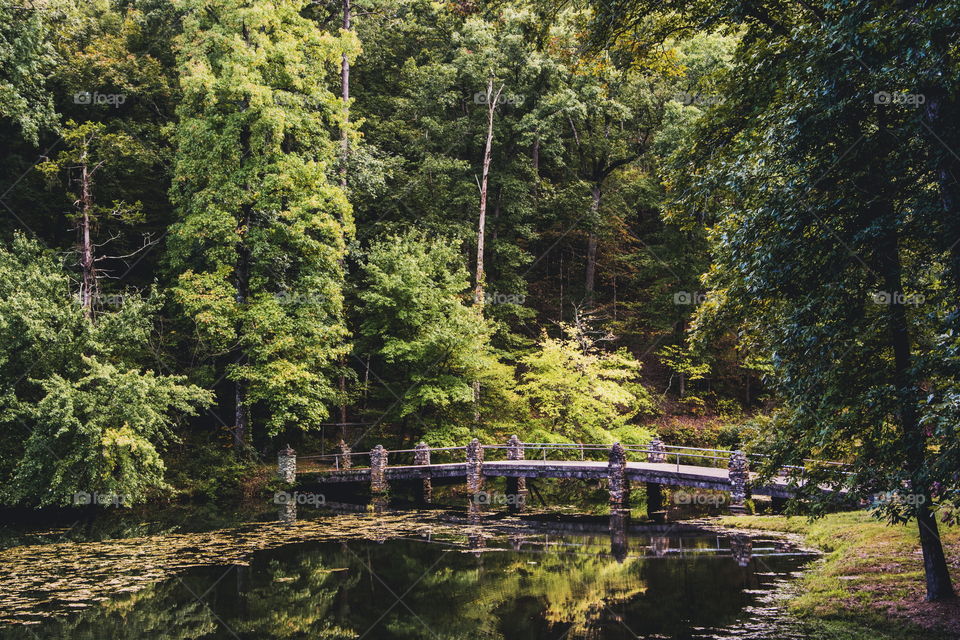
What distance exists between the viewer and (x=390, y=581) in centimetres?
1392

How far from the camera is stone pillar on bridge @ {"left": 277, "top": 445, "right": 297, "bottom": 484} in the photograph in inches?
982

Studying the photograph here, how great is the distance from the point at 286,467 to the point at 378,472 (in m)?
3.29

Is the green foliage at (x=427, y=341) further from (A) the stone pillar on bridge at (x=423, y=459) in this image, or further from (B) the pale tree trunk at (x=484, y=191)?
(B) the pale tree trunk at (x=484, y=191)

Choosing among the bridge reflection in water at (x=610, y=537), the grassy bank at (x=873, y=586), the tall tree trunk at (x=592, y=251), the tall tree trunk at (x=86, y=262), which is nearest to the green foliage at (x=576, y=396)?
the bridge reflection in water at (x=610, y=537)

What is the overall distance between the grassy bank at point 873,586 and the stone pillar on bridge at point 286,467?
55.2ft

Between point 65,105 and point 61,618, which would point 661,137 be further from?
point 61,618

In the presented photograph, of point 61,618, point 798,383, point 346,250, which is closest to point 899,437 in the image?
point 798,383

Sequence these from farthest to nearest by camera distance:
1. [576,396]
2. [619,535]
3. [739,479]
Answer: [576,396] → [739,479] → [619,535]

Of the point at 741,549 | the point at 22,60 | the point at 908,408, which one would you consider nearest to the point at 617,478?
the point at 741,549

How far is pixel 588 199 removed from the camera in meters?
35.1

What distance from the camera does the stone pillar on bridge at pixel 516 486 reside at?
25.1 metres

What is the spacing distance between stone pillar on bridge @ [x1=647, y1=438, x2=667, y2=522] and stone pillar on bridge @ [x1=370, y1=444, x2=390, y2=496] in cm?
950

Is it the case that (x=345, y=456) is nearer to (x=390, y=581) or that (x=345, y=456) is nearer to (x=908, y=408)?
(x=390, y=581)

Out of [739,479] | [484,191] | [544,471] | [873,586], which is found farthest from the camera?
[484,191]
